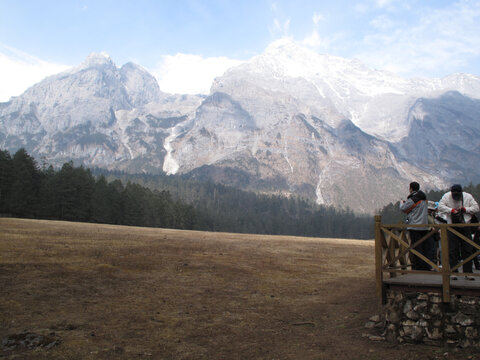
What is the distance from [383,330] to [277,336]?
3.53 metres

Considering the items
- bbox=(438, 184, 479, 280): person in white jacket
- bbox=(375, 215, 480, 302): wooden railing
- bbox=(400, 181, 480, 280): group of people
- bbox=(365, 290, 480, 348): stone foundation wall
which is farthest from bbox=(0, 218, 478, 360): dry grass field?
bbox=(438, 184, 479, 280): person in white jacket

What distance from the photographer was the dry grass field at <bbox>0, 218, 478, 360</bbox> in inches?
443

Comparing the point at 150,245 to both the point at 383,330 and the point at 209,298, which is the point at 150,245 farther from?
the point at 383,330

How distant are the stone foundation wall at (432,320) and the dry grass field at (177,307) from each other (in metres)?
0.42

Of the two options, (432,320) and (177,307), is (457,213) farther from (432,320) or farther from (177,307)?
(177,307)

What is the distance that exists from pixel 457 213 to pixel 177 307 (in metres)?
11.1

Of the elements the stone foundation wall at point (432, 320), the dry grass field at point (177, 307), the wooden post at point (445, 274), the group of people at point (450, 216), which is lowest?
the dry grass field at point (177, 307)

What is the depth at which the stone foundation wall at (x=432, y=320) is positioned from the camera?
10305mm

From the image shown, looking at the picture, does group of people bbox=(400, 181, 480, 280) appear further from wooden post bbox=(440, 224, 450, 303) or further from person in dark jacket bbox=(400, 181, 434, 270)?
wooden post bbox=(440, 224, 450, 303)

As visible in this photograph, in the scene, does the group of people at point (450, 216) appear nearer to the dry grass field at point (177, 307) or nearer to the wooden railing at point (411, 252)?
the wooden railing at point (411, 252)

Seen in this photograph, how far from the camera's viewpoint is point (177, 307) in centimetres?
1515

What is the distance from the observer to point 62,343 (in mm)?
11102

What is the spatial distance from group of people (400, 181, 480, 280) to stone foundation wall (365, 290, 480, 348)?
1971mm

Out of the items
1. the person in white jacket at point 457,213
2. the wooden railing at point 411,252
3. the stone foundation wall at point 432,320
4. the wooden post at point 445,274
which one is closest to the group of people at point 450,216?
the person in white jacket at point 457,213
